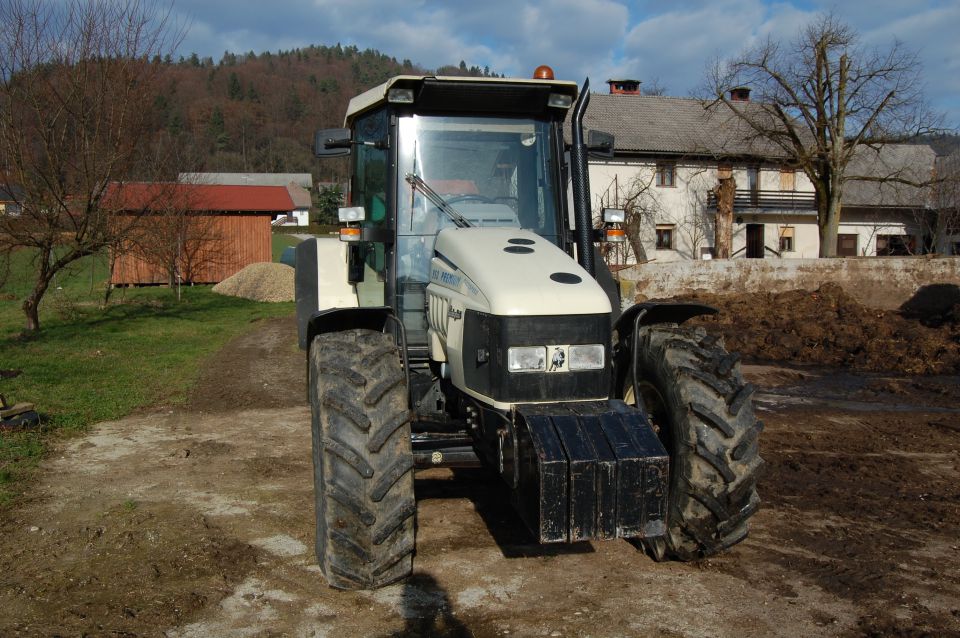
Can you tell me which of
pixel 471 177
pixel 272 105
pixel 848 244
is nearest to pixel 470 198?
pixel 471 177

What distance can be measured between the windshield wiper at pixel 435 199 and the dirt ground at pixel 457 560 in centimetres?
194

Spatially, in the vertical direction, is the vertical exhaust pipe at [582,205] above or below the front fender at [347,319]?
above

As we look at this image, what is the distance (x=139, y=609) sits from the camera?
4227 mm

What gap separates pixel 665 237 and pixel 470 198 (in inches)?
1390

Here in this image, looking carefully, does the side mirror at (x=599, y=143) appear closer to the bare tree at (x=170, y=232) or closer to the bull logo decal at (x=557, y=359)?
the bull logo decal at (x=557, y=359)

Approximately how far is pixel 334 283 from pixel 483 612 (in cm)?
301

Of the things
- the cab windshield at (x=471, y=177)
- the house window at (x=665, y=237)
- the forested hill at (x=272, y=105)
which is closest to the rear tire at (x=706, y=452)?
the cab windshield at (x=471, y=177)

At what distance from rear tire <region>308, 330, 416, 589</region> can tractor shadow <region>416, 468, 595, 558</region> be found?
80 centimetres

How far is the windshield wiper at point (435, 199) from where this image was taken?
5477 millimetres

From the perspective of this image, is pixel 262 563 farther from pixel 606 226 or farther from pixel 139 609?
pixel 606 226

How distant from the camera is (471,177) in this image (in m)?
5.54

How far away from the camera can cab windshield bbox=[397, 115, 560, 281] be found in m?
5.50

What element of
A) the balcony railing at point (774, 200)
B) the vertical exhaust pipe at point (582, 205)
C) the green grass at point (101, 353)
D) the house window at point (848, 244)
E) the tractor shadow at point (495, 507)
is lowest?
the tractor shadow at point (495, 507)

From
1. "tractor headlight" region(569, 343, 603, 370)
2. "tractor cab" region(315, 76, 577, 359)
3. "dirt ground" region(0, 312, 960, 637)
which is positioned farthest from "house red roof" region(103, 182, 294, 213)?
"tractor headlight" region(569, 343, 603, 370)
